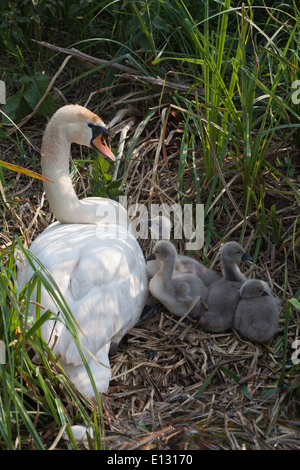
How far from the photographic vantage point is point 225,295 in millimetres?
4445

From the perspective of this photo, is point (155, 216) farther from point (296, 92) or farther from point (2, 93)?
point (2, 93)

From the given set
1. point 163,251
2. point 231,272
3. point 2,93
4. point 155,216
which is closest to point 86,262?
point 163,251

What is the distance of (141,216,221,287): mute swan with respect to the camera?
463 centimetres

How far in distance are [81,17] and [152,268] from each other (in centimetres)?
262

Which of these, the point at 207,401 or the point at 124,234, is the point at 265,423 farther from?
the point at 124,234

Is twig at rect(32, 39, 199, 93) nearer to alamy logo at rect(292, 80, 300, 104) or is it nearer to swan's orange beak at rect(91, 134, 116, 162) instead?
swan's orange beak at rect(91, 134, 116, 162)

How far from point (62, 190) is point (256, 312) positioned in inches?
59.8

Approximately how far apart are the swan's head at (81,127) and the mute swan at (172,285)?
80 cm

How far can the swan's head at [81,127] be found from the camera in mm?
4738

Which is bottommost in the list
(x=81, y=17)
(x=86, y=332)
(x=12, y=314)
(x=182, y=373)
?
(x=182, y=373)

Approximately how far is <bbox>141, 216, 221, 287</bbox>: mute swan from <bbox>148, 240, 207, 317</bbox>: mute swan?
7cm

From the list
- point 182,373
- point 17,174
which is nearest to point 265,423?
point 182,373

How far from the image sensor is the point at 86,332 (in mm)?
3908

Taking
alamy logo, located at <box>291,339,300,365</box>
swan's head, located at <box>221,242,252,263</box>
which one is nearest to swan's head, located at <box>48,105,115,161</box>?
swan's head, located at <box>221,242,252,263</box>
